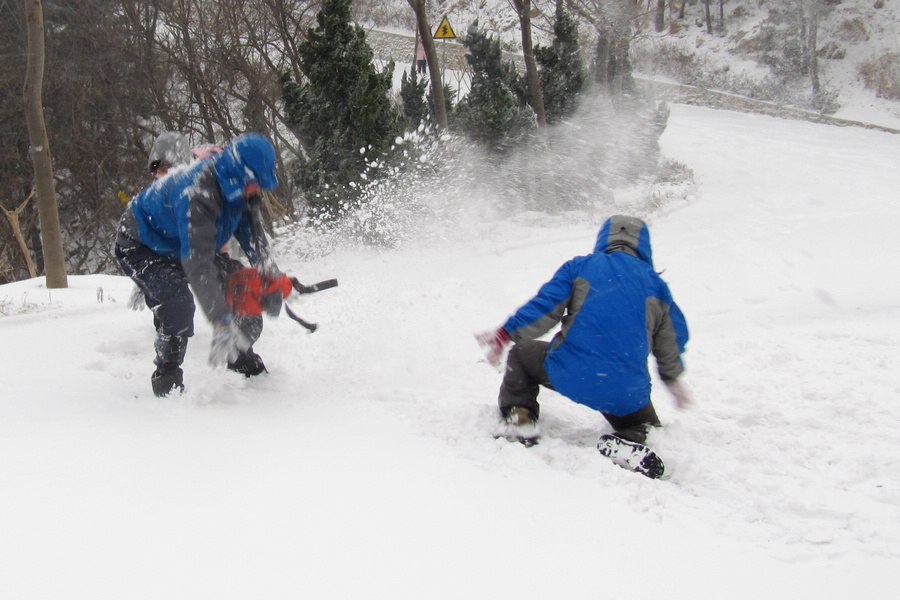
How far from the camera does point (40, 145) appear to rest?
261 inches

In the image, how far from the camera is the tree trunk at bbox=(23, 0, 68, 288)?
6398mm

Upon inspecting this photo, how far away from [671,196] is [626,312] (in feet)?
32.1

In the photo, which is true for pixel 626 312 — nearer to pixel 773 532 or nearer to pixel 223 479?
pixel 773 532

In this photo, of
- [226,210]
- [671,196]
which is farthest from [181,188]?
[671,196]

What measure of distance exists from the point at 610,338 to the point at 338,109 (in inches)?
275

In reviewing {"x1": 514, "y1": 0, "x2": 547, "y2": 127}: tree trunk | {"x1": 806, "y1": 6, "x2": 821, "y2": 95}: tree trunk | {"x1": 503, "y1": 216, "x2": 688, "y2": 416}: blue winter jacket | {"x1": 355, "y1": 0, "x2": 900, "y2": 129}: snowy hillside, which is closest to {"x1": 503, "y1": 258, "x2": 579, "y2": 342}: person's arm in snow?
{"x1": 503, "y1": 216, "x2": 688, "y2": 416}: blue winter jacket

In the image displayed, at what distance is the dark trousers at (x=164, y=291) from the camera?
126 inches

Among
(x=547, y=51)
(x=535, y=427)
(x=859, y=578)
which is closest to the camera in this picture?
(x=859, y=578)

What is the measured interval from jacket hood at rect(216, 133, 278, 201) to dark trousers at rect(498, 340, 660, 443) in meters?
1.43

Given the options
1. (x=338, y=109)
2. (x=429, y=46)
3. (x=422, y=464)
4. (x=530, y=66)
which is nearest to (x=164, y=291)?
(x=422, y=464)

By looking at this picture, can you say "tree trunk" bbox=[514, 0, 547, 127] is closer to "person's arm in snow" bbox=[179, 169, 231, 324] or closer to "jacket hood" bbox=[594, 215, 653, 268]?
"jacket hood" bbox=[594, 215, 653, 268]

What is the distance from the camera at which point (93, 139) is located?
1498cm

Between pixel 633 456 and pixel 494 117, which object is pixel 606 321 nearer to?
pixel 633 456

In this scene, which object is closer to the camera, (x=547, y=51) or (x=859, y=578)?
(x=859, y=578)
